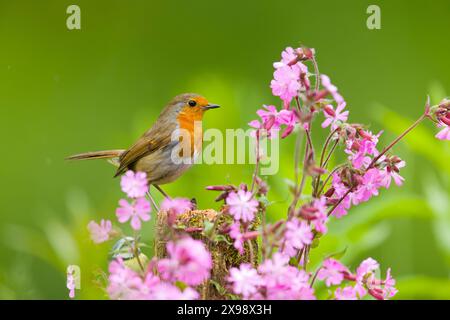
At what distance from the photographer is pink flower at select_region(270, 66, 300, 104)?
190 centimetres

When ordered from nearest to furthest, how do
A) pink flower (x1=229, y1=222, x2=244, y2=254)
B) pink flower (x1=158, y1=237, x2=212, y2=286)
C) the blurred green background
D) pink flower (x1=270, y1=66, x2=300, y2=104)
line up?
pink flower (x1=158, y1=237, x2=212, y2=286), pink flower (x1=229, y1=222, x2=244, y2=254), pink flower (x1=270, y1=66, x2=300, y2=104), the blurred green background

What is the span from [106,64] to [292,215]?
15.7ft

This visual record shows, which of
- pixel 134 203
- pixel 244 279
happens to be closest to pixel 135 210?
pixel 134 203

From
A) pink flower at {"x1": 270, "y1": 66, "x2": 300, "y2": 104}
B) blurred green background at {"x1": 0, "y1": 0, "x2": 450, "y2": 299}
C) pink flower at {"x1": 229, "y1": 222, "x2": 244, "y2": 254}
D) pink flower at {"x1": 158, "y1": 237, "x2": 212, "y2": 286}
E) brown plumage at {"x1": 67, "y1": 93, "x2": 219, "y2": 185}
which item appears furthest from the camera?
blurred green background at {"x1": 0, "y1": 0, "x2": 450, "y2": 299}

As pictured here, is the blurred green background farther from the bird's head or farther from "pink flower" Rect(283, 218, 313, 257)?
"pink flower" Rect(283, 218, 313, 257)

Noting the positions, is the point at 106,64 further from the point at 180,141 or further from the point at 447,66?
the point at 180,141

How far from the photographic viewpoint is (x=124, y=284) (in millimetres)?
1683

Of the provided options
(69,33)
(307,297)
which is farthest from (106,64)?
(307,297)

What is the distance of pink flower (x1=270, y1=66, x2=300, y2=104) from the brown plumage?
1.37 meters

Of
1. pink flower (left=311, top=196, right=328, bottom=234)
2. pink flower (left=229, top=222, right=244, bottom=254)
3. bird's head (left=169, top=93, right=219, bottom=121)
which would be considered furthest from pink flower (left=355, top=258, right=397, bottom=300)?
bird's head (left=169, top=93, right=219, bottom=121)

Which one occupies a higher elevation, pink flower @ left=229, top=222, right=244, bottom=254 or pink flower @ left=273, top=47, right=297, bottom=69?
pink flower @ left=273, top=47, right=297, bottom=69

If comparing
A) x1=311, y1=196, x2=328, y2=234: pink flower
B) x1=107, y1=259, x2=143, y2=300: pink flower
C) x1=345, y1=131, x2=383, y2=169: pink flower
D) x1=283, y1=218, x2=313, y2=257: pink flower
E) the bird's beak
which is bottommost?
x1=107, y1=259, x2=143, y2=300: pink flower

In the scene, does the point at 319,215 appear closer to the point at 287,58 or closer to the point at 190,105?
the point at 287,58

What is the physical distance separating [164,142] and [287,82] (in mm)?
1540
